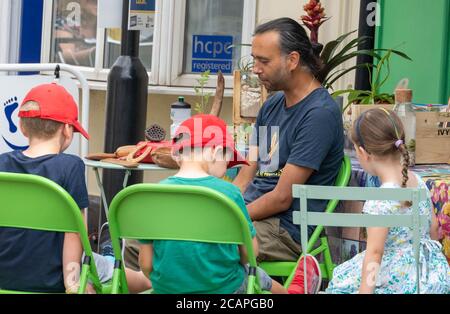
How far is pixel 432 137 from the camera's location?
5082mm

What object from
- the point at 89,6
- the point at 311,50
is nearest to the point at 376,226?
the point at 311,50

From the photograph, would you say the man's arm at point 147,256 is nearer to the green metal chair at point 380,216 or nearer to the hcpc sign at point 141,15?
the green metal chair at point 380,216

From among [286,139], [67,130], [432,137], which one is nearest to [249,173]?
[286,139]

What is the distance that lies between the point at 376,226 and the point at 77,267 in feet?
3.49

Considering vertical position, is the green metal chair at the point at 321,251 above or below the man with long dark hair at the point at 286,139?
below

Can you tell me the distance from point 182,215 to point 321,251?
50.1 inches

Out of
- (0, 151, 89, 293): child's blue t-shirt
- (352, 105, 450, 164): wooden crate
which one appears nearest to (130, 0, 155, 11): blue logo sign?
(352, 105, 450, 164): wooden crate

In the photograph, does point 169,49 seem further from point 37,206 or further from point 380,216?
point 380,216

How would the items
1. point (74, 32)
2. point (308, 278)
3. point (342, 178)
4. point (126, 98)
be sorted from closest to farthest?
point (308, 278)
point (342, 178)
point (126, 98)
point (74, 32)

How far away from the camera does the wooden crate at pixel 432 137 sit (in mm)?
5047

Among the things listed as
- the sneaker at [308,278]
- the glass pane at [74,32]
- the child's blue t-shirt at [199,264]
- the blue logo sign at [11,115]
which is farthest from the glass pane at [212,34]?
the child's blue t-shirt at [199,264]

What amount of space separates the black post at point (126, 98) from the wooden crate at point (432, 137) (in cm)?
248

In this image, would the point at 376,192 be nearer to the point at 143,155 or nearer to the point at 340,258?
the point at 340,258

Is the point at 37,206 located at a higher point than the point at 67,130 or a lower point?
lower
